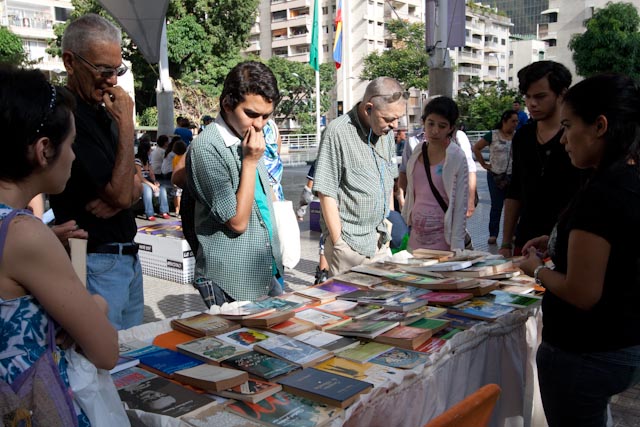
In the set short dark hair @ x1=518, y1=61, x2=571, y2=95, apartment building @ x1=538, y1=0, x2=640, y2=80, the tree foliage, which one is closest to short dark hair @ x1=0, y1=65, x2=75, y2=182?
short dark hair @ x1=518, y1=61, x2=571, y2=95

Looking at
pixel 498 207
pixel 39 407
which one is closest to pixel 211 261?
pixel 39 407

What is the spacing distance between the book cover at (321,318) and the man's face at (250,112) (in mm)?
767

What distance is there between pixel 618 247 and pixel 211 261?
1.46m

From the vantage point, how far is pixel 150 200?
10.3 m

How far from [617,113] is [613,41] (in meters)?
39.7

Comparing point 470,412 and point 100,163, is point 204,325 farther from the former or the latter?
point 470,412

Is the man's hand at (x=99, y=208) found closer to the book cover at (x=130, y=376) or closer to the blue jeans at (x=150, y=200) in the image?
the book cover at (x=130, y=376)

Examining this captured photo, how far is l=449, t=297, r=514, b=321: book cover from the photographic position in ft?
7.52

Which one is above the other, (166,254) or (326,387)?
(326,387)

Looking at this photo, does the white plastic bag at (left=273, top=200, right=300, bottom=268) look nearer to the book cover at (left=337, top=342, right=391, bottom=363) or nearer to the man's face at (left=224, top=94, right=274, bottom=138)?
the man's face at (left=224, top=94, right=274, bottom=138)

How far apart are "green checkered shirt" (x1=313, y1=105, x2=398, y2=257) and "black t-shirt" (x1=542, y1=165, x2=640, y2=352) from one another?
1299mm

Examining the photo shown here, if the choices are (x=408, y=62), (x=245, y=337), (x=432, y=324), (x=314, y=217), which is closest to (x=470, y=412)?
(x=432, y=324)

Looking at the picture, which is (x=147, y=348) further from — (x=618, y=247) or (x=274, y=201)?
(x=618, y=247)

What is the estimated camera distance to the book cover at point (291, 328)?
2066 millimetres
